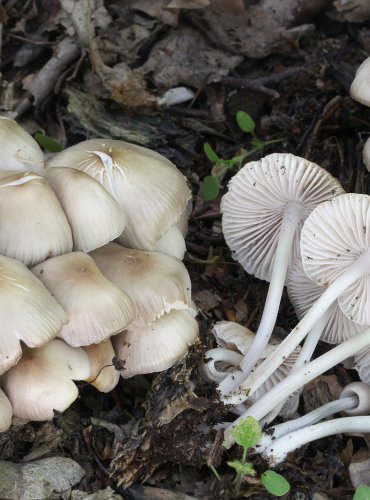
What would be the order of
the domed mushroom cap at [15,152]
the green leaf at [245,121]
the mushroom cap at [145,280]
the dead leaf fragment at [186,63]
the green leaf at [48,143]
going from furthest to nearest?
the dead leaf fragment at [186,63]
the green leaf at [245,121]
the green leaf at [48,143]
the domed mushroom cap at [15,152]
the mushroom cap at [145,280]

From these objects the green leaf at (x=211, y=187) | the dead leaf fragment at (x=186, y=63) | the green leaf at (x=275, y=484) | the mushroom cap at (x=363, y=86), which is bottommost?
the green leaf at (x=275, y=484)

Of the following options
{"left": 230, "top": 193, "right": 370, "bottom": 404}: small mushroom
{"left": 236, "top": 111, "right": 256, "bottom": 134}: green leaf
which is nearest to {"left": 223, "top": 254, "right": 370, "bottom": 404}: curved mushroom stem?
{"left": 230, "top": 193, "right": 370, "bottom": 404}: small mushroom

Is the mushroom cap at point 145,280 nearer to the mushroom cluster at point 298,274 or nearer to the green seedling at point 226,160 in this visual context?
the mushroom cluster at point 298,274

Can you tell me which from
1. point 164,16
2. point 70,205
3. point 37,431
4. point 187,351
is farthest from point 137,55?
point 37,431

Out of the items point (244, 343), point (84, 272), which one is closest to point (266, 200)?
point (244, 343)

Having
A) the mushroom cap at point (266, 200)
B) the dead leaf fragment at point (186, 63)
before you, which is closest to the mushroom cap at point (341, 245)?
the mushroom cap at point (266, 200)

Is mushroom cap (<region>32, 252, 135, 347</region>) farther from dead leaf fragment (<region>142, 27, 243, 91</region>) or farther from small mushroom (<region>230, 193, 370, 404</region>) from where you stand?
dead leaf fragment (<region>142, 27, 243, 91</region>)
